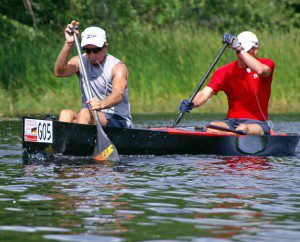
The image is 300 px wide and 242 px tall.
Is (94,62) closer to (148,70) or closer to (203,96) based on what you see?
(203,96)

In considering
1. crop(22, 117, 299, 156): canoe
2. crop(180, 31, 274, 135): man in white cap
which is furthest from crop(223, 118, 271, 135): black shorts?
crop(22, 117, 299, 156): canoe

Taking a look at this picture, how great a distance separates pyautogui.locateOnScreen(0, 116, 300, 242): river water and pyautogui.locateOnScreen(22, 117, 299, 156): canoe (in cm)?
21

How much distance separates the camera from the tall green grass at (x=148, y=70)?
888 inches

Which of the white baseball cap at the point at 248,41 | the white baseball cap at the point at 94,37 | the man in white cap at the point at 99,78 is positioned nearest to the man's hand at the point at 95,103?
the man in white cap at the point at 99,78

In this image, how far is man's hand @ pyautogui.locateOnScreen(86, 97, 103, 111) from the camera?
1277 centimetres

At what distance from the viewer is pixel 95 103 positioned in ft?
41.9

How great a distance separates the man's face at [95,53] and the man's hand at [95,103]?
55cm

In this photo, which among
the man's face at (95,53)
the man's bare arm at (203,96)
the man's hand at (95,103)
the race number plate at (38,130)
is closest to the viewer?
the race number plate at (38,130)

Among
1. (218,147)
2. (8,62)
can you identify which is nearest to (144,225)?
(218,147)

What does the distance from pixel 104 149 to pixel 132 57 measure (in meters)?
11.4

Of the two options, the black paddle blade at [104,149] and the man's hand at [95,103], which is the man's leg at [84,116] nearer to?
the man's hand at [95,103]

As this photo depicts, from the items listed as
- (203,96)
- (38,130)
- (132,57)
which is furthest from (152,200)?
(132,57)

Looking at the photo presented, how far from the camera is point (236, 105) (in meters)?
14.3

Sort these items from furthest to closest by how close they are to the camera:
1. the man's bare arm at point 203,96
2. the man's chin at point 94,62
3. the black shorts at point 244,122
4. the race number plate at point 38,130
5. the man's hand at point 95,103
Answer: the man's bare arm at point 203,96
the black shorts at point 244,122
the man's chin at point 94,62
the man's hand at point 95,103
the race number plate at point 38,130
